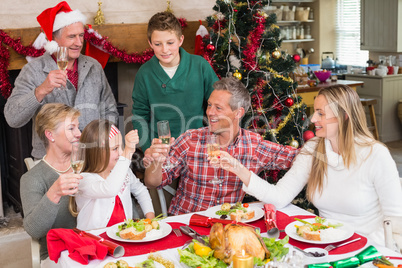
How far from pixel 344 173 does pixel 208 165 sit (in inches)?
26.1

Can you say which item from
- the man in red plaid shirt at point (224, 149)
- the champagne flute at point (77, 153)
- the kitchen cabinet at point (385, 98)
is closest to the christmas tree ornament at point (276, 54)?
the man in red plaid shirt at point (224, 149)

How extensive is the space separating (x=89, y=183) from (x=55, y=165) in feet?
0.93

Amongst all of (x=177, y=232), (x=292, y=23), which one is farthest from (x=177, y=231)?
(x=292, y=23)

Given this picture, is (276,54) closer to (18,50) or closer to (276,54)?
(276,54)

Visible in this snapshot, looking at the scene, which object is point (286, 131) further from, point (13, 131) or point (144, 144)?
point (13, 131)

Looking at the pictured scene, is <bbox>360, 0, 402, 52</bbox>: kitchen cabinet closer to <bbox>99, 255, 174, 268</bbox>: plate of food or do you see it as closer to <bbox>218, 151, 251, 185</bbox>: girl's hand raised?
<bbox>218, 151, 251, 185</bbox>: girl's hand raised

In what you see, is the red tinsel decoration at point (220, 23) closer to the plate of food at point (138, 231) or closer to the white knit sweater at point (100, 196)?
the white knit sweater at point (100, 196)

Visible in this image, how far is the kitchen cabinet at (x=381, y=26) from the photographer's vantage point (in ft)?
21.7

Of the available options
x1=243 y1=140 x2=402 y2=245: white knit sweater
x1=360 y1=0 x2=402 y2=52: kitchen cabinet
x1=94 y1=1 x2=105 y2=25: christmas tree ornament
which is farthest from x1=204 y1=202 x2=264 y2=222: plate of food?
x1=360 y1=0 x2=402 y2=52: kitchen cabinet

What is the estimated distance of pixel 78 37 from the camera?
2.73 meters

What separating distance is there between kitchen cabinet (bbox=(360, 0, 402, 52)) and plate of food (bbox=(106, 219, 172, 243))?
5.73 m

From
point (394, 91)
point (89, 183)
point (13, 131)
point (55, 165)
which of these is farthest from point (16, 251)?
point (394, 91)

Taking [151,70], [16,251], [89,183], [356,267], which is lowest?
[16,251]

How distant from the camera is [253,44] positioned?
351 centimetres
